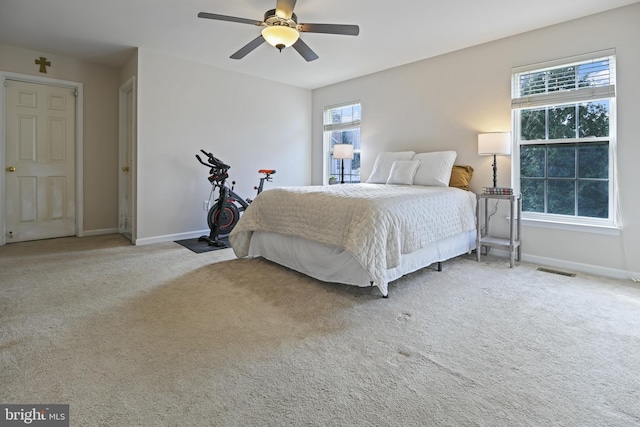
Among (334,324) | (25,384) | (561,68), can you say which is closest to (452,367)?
(334,324)

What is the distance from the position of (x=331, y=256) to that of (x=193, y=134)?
3144 millimetres

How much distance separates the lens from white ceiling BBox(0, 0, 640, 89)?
3051 millimetres

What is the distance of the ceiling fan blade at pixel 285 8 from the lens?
2.58 metres

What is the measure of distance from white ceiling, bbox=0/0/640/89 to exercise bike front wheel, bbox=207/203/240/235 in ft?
6.76

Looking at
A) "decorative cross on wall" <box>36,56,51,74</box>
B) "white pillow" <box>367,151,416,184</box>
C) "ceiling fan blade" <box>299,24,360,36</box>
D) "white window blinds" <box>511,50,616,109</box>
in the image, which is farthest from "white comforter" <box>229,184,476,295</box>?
"decorative cross on wall" <box>36,56,51,74</box>

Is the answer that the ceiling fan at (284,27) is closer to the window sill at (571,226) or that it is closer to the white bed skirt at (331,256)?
the white bed skirt at (331,256)

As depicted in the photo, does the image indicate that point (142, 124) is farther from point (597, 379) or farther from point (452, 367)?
point (597, 379)

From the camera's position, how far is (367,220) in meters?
2.43

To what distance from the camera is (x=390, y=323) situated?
2119 mm

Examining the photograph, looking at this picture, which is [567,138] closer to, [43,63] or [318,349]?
[318,349]

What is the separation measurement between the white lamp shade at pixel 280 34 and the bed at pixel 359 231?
52.3 inches

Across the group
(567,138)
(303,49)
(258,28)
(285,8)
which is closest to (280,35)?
(285,8)

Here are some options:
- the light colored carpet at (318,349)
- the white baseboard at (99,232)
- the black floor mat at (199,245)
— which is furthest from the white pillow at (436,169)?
the white baseboard at (99,232)

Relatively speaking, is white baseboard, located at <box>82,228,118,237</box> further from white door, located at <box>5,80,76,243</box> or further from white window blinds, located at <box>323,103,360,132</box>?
white window blinds, located at <box>323,103,360,132</box>
